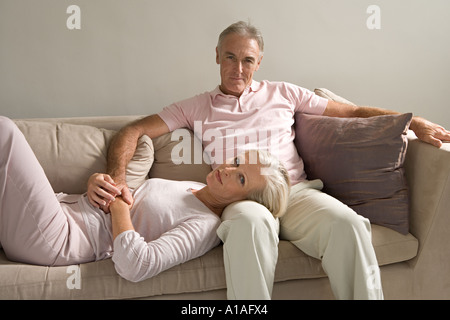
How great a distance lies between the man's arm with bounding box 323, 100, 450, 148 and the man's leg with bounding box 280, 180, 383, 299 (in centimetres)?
50

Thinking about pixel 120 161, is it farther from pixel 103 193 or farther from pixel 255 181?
pixel 255 181

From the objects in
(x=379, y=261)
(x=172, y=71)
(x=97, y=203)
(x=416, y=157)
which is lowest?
(x=379, y=261)

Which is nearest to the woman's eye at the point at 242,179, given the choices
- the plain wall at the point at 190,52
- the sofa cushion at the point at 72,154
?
the sofa cushion at the point at 72,154

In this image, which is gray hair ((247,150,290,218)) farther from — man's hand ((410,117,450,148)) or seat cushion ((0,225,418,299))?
man's hand ((410,117,450,148))

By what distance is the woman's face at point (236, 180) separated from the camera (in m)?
1.68

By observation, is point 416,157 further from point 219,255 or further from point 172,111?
point 172,111

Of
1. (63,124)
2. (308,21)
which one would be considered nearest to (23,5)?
(63,124)

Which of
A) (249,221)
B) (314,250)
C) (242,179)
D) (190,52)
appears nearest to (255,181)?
(242,179)

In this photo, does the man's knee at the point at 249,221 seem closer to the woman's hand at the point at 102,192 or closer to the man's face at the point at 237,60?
the woman's hand at the point at 102,192

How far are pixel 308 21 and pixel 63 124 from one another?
4.70ft

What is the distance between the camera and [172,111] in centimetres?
219

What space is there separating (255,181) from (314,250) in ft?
1.03

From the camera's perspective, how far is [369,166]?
6.20 feet

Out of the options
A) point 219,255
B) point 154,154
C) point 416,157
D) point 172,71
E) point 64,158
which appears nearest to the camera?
point 219,255
